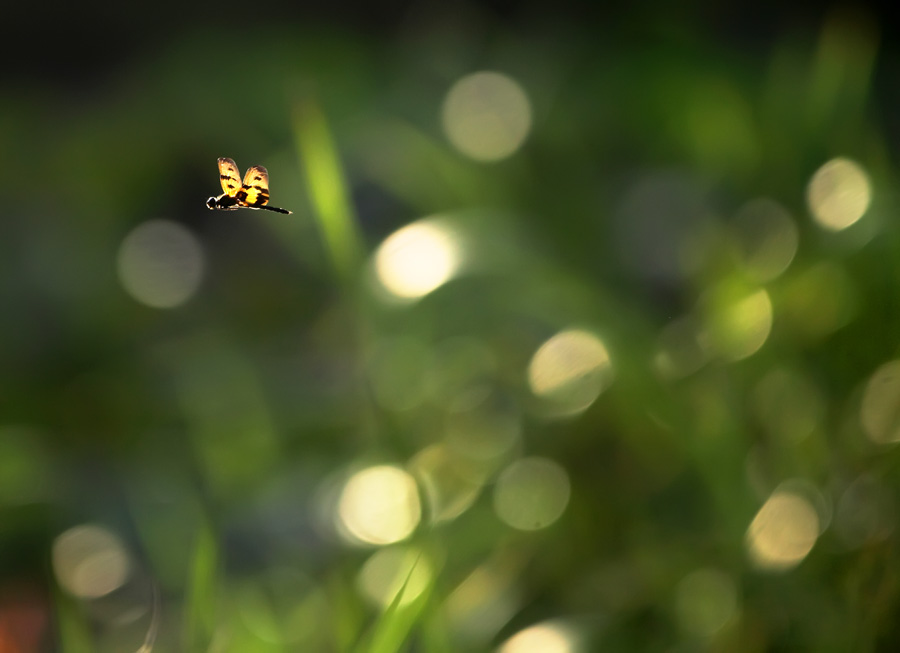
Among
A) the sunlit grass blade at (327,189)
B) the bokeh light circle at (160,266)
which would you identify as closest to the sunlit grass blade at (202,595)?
the sunlit grass blade at (327,189)

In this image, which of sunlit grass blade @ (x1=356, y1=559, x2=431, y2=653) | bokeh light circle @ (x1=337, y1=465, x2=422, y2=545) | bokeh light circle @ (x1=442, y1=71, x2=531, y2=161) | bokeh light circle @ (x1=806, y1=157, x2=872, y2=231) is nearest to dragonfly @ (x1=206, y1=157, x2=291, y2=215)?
sunlit grass blade @ (x1=356, y1=559, x2=431, y2=653)

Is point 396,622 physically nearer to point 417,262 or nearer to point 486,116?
point 417,262

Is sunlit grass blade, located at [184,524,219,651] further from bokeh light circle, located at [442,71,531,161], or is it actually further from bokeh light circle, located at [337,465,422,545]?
bokeh light circle, located at [442,71,531,161]

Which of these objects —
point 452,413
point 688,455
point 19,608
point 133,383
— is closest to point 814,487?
point 688,455

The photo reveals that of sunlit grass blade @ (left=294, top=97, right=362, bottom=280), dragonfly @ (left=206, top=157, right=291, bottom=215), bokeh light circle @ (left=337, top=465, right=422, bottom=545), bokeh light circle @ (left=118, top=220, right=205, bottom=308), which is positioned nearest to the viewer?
dragonfly @ (left=206, top=157, right=291, bottom=215)

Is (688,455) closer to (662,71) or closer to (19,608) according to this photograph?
(19,608)

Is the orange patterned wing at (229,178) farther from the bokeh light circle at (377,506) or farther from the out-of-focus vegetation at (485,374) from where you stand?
the bokeh light circle at (377,506)

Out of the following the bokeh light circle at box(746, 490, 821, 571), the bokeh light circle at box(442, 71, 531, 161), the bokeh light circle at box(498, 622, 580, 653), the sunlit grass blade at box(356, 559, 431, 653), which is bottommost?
the bokeh light circle at box(498, 622, 580, 653)
